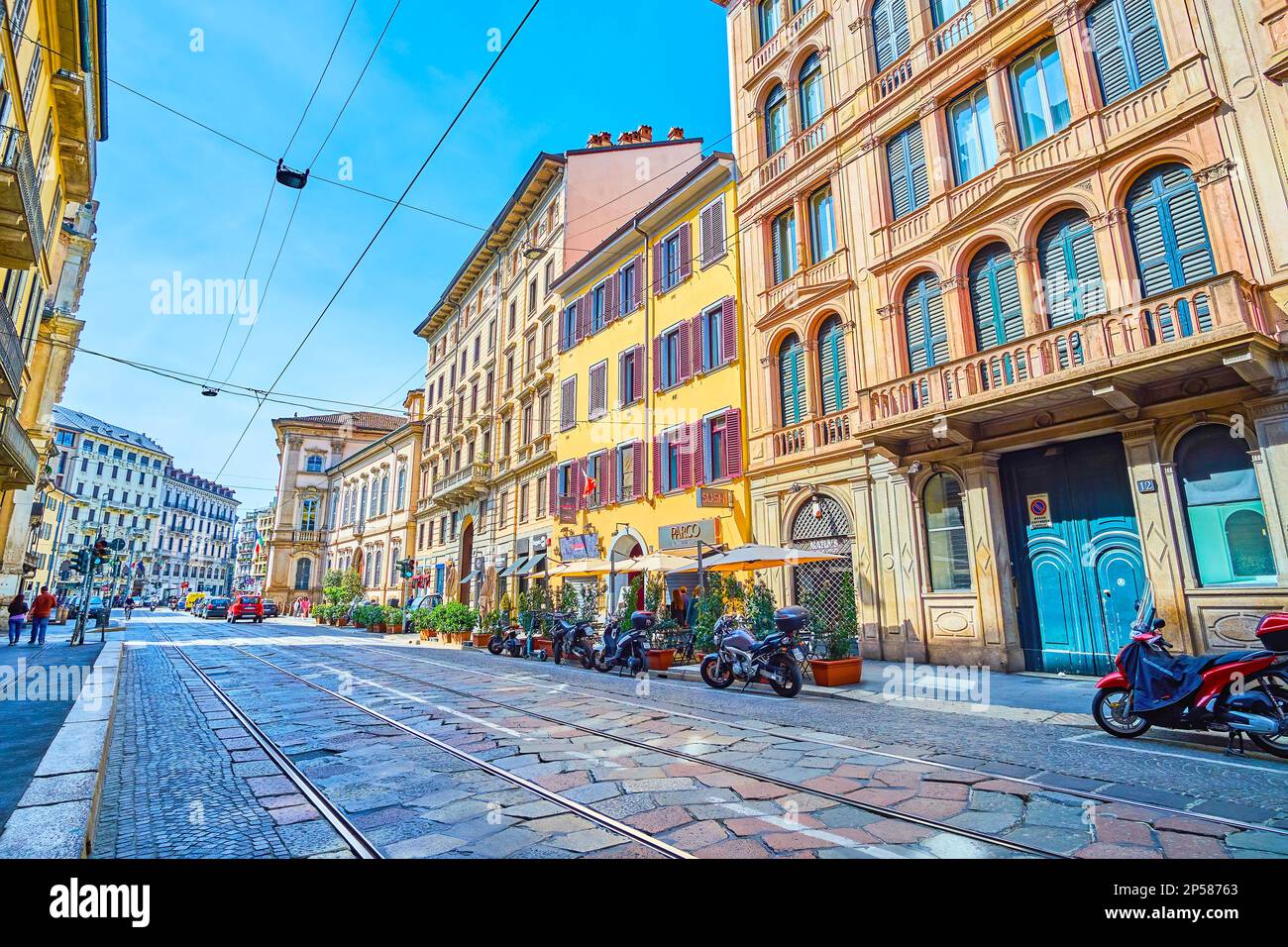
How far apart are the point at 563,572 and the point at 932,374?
10.6m

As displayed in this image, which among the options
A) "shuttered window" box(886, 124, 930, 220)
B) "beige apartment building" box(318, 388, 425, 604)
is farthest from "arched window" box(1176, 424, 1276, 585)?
"beige apartment building" box(318, 388, 425, 604)

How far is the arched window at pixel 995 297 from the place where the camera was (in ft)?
38.9

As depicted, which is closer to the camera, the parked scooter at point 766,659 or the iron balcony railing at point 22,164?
the parked scooter at point 766,659

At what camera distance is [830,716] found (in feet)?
25.0

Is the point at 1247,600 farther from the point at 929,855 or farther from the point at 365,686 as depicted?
the point at 365,686

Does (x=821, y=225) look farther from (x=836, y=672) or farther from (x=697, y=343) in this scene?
(x=836, y=672)

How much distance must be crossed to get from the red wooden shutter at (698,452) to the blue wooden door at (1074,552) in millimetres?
7948

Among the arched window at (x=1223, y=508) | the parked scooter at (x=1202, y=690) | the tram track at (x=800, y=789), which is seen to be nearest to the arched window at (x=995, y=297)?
the arched window at (x=1223, y=508)

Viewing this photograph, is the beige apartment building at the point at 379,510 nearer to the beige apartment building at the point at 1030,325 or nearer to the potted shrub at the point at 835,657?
the beige apartment building at the point at 1030,325

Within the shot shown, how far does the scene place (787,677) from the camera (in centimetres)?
952

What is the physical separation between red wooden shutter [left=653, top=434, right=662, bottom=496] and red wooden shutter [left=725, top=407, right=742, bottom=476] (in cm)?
294

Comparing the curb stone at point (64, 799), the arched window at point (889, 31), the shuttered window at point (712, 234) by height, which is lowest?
the curb stone at point (64, 799)

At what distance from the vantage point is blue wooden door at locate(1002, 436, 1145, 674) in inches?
402
